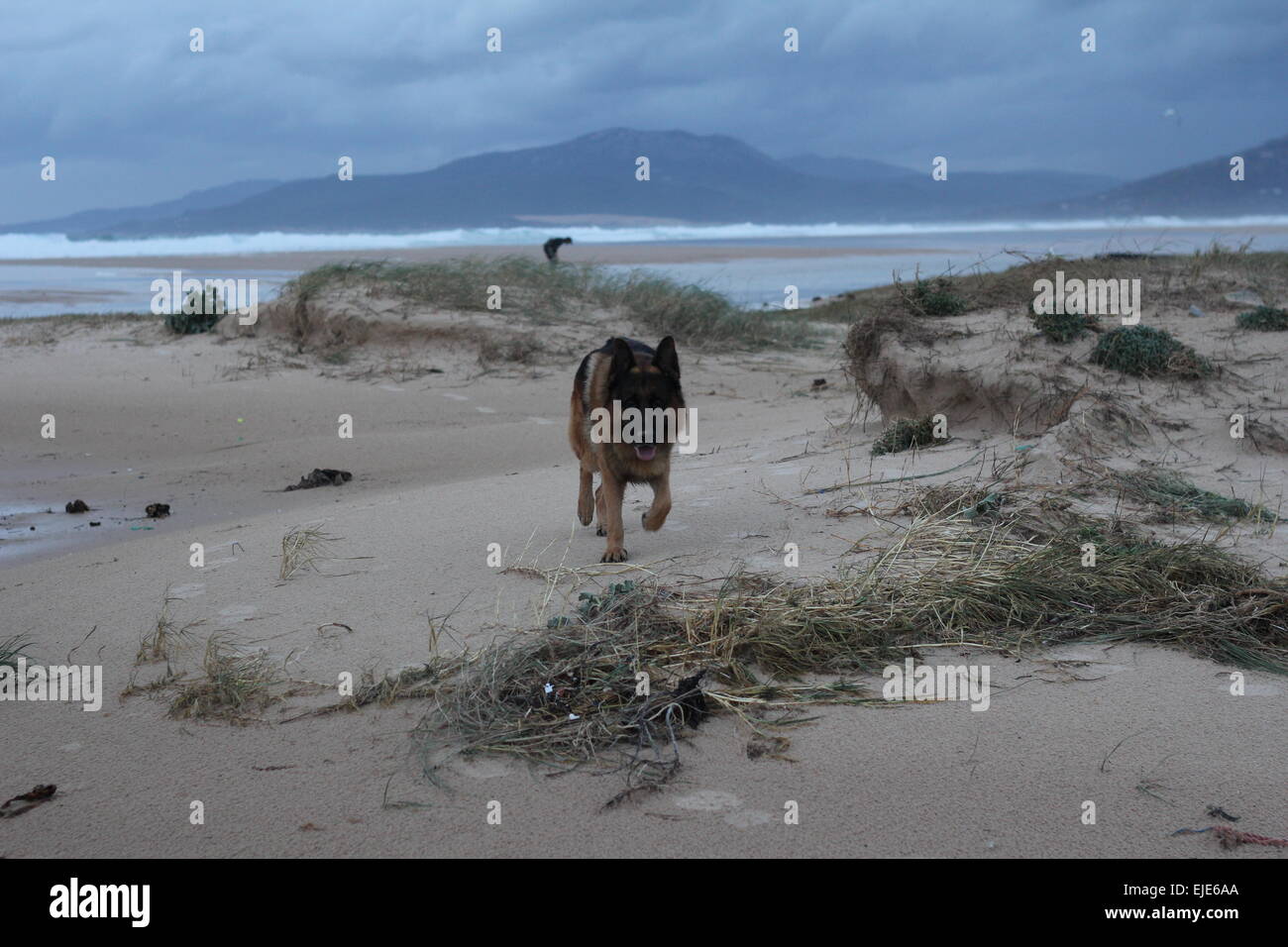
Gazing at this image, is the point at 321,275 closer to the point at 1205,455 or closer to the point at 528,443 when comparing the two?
the point at 528,443

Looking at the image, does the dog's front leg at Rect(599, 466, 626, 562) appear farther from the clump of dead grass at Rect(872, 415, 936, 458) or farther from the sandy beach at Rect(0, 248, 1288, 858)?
the clump of dead grass at Rect(872, 415, 936, 458)

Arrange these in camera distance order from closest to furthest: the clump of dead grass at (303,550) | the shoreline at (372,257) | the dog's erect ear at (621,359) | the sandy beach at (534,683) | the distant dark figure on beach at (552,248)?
the sandy beach at (534,683) → the clump of dead grass at (303,550) → the dog's erect ear at (621,359) → the distant dark figure on beach at (552,248) → the shoreline at (372,257)

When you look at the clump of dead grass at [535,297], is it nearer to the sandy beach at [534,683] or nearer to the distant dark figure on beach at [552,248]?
the distant dark figure on beach at [552,248]

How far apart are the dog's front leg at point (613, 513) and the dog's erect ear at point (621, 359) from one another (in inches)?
19.0

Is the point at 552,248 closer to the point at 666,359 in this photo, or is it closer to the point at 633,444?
the point at 666,359

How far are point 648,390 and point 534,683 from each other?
2.20 meters

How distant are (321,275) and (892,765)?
13.3 metres

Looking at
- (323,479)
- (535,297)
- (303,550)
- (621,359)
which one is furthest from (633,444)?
(535,297)

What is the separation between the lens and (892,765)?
2953 millimetres

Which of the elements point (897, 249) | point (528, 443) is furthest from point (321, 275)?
Answer: point (897, 249)

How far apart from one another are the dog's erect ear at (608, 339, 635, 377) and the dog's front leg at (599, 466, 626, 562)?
48cm

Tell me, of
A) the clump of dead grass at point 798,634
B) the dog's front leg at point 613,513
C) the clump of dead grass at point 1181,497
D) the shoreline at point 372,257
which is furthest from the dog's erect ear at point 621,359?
the shoreline at point 372,257

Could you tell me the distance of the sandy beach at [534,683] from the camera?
2.70 meters
